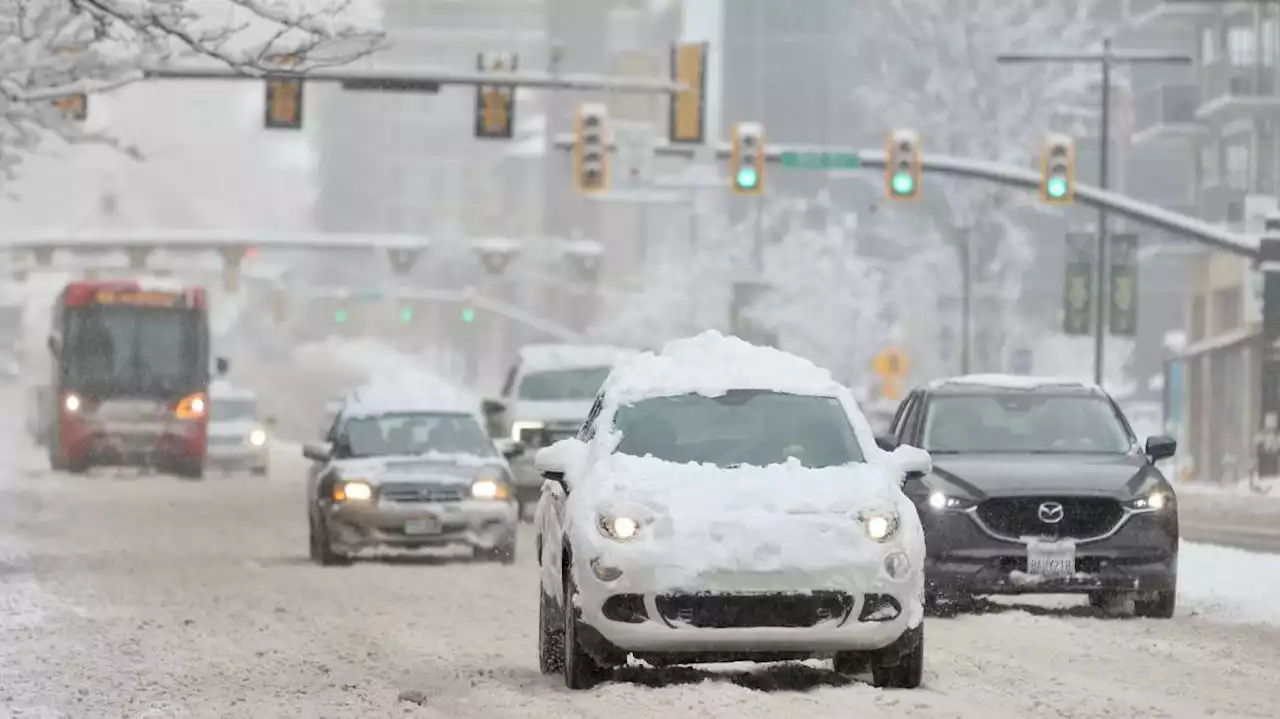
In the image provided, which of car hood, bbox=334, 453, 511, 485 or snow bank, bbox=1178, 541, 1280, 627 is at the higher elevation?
car hood, bbox=334, 453, 511, 485

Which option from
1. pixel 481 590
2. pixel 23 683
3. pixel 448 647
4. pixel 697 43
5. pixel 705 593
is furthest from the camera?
pixel 697 43

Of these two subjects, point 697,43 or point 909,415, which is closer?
point 909,415

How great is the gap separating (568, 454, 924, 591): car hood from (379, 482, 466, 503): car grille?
437 inches

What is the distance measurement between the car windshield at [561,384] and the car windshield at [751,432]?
17431 mm

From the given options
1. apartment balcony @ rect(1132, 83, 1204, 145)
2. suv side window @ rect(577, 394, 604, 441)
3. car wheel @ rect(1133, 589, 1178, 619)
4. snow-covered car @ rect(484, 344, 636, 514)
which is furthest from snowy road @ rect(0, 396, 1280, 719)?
apartment balcony @ rect(1132, 83, 1204, 145)

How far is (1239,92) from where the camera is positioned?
66938 millimetres

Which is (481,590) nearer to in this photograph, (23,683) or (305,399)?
(23,683)

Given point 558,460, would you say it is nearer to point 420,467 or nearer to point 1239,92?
point 420,467

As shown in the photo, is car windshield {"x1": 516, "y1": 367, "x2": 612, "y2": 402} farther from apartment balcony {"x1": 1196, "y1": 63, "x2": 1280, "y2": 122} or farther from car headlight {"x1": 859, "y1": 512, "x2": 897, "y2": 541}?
apartment balcony {"x1": 1196, "y1": 63, "x2": 1280, "y2": 122}

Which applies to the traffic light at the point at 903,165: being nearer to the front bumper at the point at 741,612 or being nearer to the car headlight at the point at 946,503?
the car headlight at the point at 946,503

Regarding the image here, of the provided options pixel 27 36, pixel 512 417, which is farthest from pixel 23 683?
pixel 512 417

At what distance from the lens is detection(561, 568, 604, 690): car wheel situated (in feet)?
42.3

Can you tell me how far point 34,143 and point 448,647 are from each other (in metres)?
16.8

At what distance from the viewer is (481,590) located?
21.0 metres
